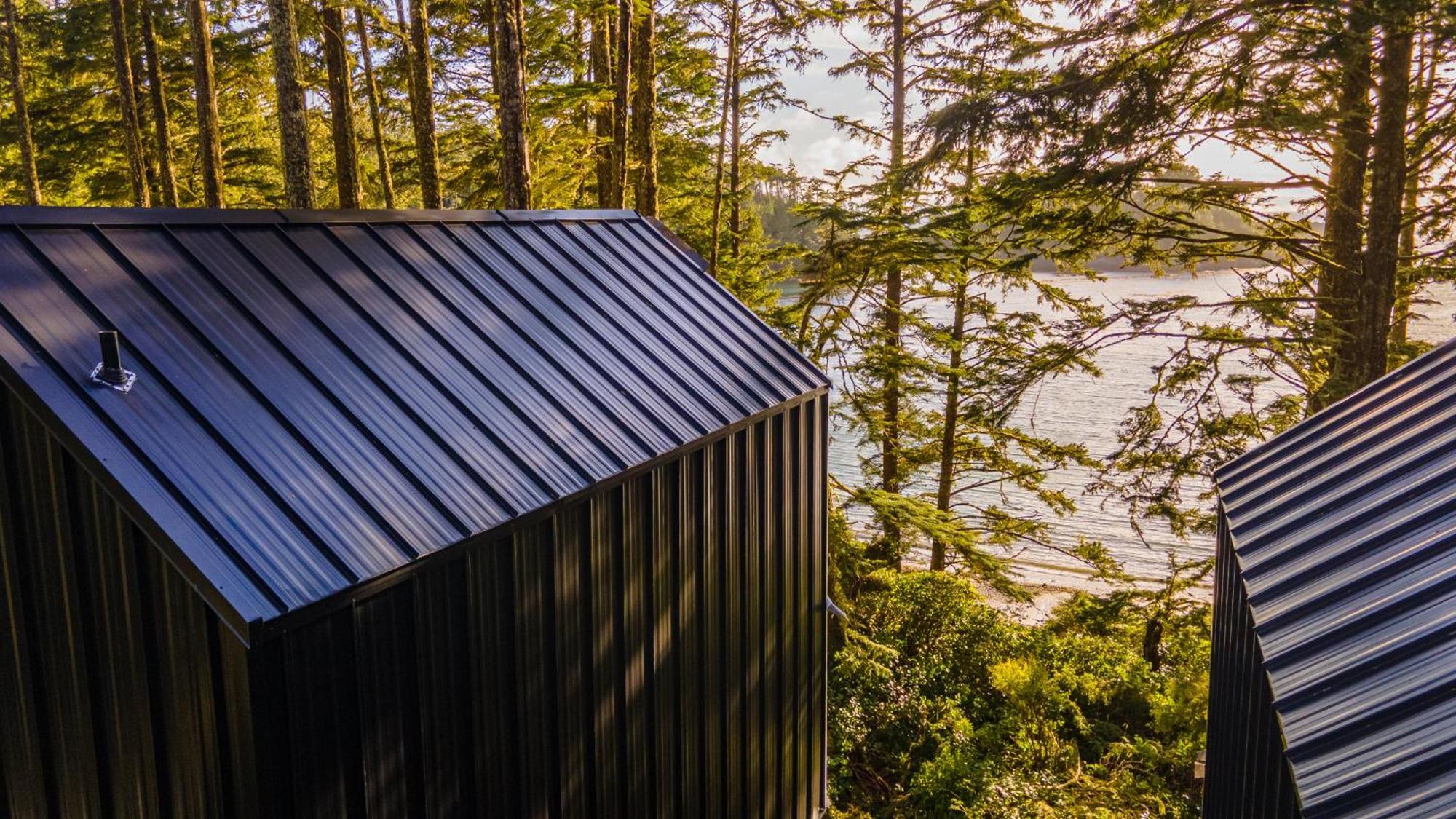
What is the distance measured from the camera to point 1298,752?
324 cm

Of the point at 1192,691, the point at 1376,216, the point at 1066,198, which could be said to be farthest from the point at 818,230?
the point at 1192,691

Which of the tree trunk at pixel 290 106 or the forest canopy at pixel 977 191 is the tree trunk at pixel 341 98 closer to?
the forest canopy at pixel 977 191

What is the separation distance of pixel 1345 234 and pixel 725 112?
12.0 metres

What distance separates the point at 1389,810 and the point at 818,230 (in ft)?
40.5

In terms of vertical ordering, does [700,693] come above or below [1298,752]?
below

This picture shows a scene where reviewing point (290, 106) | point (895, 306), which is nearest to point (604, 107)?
point (290, 106)

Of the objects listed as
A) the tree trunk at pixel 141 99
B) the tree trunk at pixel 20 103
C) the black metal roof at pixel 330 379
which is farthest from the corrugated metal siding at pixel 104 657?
the tree trunk at pixel 20 103

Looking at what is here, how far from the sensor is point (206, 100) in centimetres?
1206

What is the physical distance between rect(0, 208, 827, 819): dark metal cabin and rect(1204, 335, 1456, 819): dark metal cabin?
3.33 meters

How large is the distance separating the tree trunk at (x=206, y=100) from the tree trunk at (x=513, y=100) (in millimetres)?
5803

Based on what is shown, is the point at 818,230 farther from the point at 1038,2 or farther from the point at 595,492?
the point at 595,492

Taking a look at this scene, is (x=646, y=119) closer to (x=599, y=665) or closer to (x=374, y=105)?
(x=374, y=105)

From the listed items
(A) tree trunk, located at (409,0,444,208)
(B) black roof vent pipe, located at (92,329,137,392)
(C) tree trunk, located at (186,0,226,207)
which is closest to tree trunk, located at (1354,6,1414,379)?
(B) black roof vent pipe, located at (92,329,137,392)

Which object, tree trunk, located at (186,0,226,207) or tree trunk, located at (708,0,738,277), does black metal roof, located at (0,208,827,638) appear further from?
tree trunk, located at (708,0,738,277)
